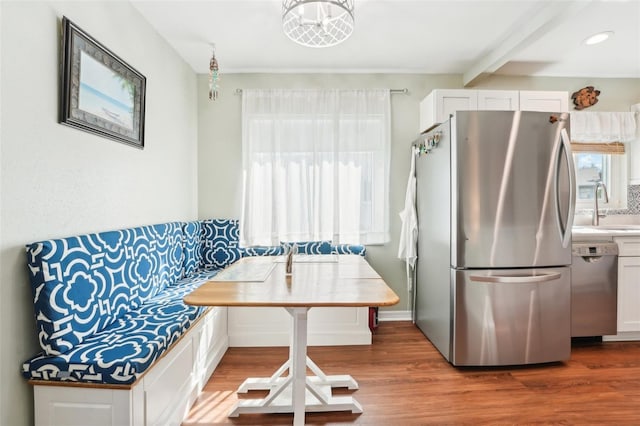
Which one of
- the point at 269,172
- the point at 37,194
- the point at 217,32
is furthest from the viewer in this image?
the point at 269,172

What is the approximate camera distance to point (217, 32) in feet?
8.09

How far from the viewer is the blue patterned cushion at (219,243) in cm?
305

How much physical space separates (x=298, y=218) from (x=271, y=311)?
2.96ft

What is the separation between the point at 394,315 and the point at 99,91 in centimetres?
299

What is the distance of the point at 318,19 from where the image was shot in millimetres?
1861

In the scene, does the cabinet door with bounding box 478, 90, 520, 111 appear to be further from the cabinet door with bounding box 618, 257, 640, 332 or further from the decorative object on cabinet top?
the cabinet door with bounding box 618, 257, 640, 332

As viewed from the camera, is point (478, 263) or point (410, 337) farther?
point (410, 337)

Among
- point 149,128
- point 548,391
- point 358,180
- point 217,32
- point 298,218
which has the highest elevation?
point 217,32

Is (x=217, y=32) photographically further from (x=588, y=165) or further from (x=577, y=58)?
(x=588, y=165)

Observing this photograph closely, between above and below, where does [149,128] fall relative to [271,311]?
above

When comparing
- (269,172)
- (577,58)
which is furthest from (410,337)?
(577,58)

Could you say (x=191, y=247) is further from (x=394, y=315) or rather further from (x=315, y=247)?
(x=394, y=315)

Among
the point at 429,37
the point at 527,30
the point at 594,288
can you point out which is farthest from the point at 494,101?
the point at 594,288

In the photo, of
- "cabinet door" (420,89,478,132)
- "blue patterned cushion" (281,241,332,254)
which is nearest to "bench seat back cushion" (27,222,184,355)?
"blue patterned cushion" (281,241,332,254)
